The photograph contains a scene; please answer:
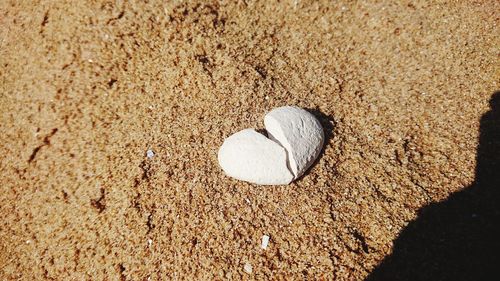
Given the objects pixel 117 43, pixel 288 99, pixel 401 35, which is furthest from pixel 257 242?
pixel 401 35

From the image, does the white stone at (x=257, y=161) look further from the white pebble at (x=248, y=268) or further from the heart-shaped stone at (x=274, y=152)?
the white pebble at (x=248, y=268)

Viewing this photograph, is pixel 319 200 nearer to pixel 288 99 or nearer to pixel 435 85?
pixel 288 99

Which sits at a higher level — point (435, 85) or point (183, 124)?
point (435, 85)

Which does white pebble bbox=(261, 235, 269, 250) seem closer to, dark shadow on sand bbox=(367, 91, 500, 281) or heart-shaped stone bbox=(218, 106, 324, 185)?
heart-shaped stone bbox=(218, 106, 324, 185)

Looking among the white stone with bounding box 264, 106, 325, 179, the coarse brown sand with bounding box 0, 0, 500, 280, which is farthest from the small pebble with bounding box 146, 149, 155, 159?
the white stone with bounding box 264, 106, 325, 179

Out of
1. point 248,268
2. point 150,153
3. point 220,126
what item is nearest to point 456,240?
point 248,268

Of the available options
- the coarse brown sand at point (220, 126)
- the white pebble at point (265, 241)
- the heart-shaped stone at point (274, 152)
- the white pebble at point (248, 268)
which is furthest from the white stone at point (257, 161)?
the white pebble at point (248, 268)
